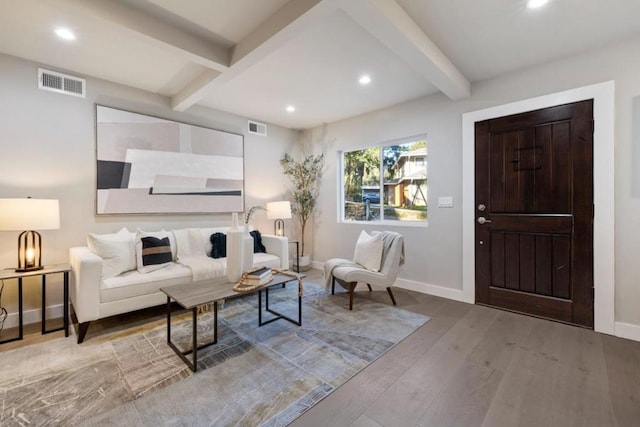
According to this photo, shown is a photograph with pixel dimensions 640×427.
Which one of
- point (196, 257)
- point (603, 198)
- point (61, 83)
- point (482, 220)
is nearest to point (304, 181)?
point (196, 257)

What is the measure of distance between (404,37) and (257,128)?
2.95 metres

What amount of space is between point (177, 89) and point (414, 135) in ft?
9.98

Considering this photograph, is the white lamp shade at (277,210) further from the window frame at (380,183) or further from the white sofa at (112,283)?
the white sofa at (112,283)

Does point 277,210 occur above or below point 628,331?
above

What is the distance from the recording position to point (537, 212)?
2770 mm

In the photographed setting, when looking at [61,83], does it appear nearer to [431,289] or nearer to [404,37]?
[404,37]

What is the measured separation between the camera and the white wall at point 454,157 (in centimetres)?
233

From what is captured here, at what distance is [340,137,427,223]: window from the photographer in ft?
12.4

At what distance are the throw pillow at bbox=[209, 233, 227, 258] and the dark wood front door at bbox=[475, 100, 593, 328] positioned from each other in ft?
10.00

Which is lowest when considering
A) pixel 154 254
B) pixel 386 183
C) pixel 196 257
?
pixel 196 257

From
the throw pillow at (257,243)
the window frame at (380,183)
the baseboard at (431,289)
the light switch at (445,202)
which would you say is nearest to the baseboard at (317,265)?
the window frame at (380,183)

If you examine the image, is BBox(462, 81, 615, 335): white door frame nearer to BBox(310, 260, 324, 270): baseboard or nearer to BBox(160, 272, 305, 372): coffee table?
BBox(160, 272, 305, 372): coffee table

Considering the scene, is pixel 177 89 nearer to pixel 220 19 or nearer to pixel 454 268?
pixel 220 19

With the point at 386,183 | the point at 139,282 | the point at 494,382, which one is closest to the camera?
the point at 494,382
